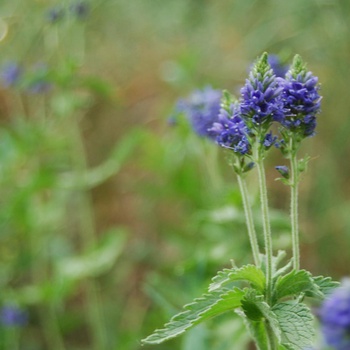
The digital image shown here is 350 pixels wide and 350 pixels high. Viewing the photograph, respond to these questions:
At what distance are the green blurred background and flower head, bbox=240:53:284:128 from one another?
77 cm

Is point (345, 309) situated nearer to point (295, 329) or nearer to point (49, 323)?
point (295, 329)

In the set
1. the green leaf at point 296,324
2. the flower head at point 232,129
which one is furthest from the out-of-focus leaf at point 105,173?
the green leaf at point 296,324

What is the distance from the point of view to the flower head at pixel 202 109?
197 centimetres

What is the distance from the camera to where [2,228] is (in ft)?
9.30

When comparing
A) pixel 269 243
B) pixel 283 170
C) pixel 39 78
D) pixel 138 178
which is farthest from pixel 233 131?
pixel 138 178

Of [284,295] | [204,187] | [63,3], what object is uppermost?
[63,3]

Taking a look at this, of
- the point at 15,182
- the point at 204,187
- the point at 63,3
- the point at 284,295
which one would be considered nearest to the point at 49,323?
the point at 15,182

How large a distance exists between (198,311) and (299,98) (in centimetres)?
38

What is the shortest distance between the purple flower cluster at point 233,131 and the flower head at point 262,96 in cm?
4

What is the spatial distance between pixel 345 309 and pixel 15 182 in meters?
2.53

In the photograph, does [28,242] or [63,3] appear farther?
[28,242]

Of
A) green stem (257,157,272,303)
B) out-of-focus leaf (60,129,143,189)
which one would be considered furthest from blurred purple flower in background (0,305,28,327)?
green stem (257,157,272,303)

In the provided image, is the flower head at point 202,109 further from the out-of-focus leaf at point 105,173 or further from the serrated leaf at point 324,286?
the serrated leaf at point 324,286

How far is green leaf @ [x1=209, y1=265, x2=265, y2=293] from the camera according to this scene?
43.3 inches
